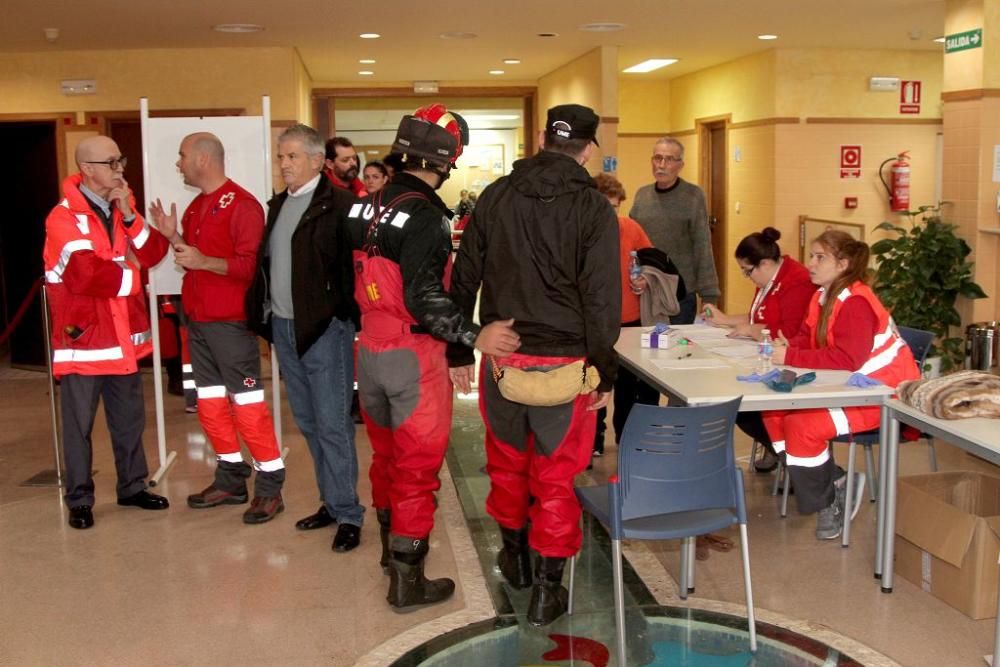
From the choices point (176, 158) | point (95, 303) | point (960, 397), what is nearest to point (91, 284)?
point (95, 303)

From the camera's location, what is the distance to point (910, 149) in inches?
429

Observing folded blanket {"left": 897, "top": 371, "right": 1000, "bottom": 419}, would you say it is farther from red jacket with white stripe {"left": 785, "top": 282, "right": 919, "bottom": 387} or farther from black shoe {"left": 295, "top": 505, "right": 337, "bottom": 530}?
black shoe {"left": 295, "top": 505, "right": 337, "bottom": 530}

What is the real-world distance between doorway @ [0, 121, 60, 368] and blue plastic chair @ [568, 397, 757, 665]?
7.12 metres

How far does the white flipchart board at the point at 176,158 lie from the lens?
5414 millimetres

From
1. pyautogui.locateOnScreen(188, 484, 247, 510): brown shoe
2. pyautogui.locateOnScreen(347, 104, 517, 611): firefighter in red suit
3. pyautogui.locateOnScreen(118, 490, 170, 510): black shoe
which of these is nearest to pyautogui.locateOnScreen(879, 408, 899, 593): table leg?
pyautogui.locateOnScreen(347, 104, 517, 611): firefighter in red suit

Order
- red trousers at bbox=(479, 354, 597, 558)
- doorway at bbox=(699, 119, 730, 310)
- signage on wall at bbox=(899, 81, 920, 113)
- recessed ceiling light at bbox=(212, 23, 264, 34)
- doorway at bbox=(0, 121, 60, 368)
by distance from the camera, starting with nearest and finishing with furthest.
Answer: red trousers at bbox=(479, 354, 597, 558)
recessed ceiling light at bbox=(212, 23, 264, 34)
doorway at bbox=(0, 121, 60, 368)
signage on wall at bbox=(899, 81, 920, 113)
doorway at bbox=(699, 119, 730, 310)

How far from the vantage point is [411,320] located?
3676 mm

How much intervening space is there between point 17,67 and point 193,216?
6.18m

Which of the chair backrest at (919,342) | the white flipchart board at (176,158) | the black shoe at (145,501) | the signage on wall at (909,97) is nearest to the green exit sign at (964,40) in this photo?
the signage on wall at (909,97)

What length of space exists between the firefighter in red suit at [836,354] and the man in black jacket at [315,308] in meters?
1.70

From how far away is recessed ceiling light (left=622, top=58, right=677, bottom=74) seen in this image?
11781 millimetres

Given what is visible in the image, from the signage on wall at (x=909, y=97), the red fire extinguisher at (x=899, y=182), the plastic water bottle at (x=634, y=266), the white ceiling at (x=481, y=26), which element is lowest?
the plastic water bottle at (x=634, y=266)

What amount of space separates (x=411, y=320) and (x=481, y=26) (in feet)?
19.5

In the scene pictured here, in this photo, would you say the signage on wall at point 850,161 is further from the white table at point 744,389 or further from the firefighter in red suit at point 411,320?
the firefighter in red suit at point 411,320
